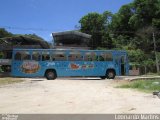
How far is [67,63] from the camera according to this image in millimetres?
28922

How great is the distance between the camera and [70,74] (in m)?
29.2

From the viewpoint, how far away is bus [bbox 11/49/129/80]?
92.9 feet

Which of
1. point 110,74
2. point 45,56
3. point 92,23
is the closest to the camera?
point 45,56

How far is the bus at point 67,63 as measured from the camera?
28.3m

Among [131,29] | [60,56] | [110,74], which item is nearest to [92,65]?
[110,74]

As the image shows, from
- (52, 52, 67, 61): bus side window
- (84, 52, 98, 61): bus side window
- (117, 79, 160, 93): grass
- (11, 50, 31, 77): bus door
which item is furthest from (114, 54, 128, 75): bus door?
(117, 79, 160, 93): grass

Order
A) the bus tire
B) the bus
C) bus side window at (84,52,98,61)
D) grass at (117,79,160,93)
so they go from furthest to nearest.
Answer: bus side window at (84,52,98,61)
the bus tire
the bus
grass at (117,79,160,93)

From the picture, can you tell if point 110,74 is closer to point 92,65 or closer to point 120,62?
point 120,62

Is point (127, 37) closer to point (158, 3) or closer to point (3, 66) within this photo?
point (158, 3)

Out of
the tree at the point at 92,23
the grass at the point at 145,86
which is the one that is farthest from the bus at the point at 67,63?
the tree at the point at 92,23

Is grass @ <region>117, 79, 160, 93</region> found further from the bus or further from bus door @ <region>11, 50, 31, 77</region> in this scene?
bus door @ <region>11, 50, 31, 77</region>

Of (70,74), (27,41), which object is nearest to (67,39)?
(27,41)

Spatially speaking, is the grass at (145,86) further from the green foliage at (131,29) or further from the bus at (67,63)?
the green foliage at (131,29)

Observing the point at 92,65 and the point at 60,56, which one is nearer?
the point at 60,56
